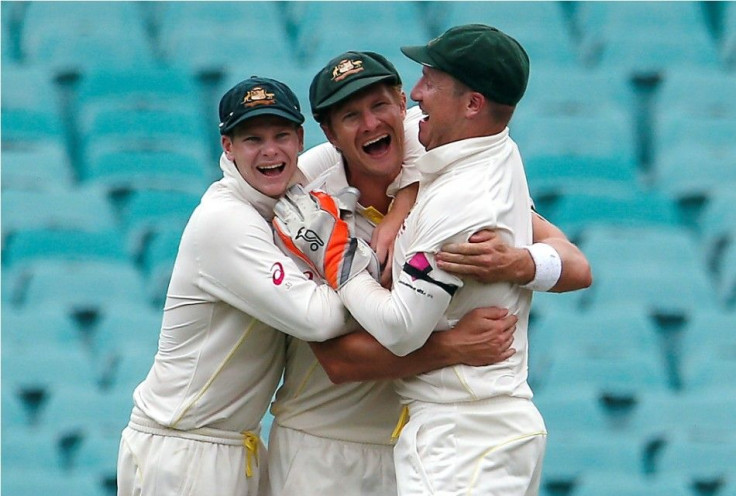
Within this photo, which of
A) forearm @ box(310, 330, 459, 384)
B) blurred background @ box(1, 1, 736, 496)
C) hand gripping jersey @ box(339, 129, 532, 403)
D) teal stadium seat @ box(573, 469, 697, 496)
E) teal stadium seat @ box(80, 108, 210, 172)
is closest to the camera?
hand gripping jersey @ box(339, 129, 532, 403)

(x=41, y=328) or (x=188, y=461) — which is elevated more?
(x=188, y=461)

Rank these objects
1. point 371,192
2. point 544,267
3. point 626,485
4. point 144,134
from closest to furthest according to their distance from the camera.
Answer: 1. point 544,267
2. point 371,192
3. point 626,485
4. point 144,134

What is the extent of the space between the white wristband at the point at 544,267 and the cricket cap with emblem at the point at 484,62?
0.28 meters

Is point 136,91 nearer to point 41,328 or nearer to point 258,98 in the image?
A: point 41,328

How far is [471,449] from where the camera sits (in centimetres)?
246

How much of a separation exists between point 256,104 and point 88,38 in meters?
2.45

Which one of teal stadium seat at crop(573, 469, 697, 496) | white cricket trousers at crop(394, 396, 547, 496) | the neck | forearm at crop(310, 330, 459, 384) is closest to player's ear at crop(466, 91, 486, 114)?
the neck

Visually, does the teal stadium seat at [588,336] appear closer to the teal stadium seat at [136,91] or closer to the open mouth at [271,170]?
the teal stadium seat at [136,91]

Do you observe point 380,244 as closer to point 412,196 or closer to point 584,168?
point 412,196

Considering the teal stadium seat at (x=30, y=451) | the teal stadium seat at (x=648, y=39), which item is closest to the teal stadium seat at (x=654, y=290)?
the teal stadium seat at (x=648, y=39)

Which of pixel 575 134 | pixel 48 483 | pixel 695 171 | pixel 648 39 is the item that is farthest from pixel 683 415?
pixel 48 483

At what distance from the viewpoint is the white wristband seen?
2.54 meters

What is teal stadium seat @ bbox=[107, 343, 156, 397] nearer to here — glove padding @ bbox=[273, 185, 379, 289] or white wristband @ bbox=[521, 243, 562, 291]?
glove padding @ bbox=[273, 185, 379, 289]

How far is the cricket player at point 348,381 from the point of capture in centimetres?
265
